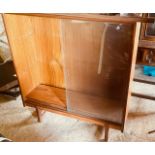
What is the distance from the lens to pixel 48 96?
1781 millimetres

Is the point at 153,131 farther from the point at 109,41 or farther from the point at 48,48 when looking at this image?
the point at 48,48

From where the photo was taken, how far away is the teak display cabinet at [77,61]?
1.21m

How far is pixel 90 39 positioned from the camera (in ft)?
4.44

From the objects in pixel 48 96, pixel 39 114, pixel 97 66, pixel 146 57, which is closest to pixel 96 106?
pixel 97 66

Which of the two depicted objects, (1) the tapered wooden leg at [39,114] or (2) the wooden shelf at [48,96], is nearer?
(2) the wooden shelf at [48,96]

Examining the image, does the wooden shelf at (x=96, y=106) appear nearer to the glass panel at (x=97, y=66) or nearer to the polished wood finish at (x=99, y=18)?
the glass panel at (x=97, y=66)

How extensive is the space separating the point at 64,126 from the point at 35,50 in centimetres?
76

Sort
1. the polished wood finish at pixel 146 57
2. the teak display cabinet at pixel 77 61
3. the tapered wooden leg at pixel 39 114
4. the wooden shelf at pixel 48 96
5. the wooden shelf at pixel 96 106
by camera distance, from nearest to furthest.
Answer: the teak display cabinet at pixel 77 61
the wooden shelf at pixel 96 106
the wooden shelf at pixel 48 96
the tapered wooden leg at pixel 39 114
the polished wood finish at pixel 146 57

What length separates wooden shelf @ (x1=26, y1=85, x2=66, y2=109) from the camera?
66.8 inches

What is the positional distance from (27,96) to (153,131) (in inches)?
45.5

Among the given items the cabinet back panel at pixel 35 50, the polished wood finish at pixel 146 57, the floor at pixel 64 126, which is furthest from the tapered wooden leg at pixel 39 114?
the polished wood finish at pixel 146 57

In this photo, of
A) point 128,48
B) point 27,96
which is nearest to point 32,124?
point 27,96

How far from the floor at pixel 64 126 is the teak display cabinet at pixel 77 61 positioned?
237mm

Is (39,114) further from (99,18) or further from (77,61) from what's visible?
(99,18)
